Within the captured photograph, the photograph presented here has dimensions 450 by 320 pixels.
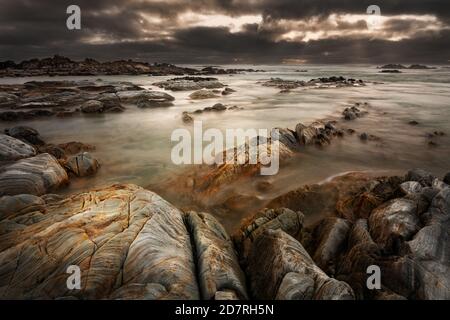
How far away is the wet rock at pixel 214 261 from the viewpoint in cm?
397

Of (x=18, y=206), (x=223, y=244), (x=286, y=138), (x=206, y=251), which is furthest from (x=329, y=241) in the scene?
(x=286, y=138)

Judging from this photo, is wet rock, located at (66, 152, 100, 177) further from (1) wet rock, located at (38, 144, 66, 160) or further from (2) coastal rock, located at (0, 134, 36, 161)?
(2) coastal rock, located at (0, 134, 36, 161)

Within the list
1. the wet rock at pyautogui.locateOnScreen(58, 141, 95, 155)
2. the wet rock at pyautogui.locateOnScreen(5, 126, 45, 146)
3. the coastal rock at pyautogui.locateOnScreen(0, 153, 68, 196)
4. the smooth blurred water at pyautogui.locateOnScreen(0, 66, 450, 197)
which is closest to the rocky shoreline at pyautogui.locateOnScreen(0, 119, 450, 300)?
the coastal rock at pyautogui.locateOnScreen(0, 153, 68, 196)

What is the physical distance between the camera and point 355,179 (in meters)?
8.72

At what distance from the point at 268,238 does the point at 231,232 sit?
1983 mm

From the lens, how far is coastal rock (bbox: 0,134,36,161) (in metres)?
9.52

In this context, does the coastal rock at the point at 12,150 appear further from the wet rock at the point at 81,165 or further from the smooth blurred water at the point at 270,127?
the smooth blurred water at the point at 270,127

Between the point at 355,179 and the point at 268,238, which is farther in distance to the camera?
the point at 355,179

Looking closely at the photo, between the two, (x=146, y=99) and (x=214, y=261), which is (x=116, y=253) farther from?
(x=146, y=99)

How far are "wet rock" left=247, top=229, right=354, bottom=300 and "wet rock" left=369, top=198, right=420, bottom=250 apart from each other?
1.62 meters

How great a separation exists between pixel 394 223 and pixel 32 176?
9.11 m

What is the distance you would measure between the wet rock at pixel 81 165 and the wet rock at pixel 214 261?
5395 millimetres
